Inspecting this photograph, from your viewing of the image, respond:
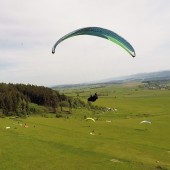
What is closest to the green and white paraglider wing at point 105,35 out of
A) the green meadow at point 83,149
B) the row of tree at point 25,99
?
the green meadow at point 83,149

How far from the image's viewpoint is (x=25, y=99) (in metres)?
121

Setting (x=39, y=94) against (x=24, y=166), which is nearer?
(x=24, y=166)

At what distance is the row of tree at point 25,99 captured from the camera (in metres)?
108

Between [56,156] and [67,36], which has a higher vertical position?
[67,36]

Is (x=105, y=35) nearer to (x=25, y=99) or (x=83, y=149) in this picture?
(x=83, y=149)

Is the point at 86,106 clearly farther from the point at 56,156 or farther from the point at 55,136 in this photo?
the point at 56,156

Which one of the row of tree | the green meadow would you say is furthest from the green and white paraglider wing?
the row of tree

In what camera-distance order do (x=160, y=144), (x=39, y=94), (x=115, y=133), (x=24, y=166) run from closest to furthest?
(x=24, y=166), (x=160, y=144), (x=115, y=133), (x=39, y=94)

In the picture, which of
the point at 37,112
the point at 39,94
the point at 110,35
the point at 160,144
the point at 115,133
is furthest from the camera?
the point at 39,94

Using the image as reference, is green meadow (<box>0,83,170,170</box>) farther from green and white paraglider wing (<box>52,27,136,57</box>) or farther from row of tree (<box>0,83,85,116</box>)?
row of tree (<box>0,83,85,116</box>)

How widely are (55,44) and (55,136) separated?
152ft

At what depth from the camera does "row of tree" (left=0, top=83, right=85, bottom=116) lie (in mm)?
108319

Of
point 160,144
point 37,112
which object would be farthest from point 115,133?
point 37,112

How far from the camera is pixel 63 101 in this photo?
13288 cm
